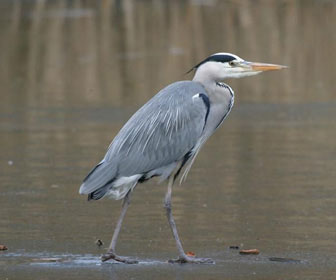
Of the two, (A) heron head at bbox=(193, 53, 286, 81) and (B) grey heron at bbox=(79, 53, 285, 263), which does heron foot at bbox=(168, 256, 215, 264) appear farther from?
(A) heron head at bbox=(193, 53, 286, 81)

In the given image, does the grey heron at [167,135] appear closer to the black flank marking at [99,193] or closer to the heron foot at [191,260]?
the black flank marking at [99,193]

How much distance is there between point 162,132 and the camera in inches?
335

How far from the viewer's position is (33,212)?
9.70 metres

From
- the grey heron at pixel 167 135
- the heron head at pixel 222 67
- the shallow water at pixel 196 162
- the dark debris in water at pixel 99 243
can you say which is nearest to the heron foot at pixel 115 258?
the shallow water at pixel 196 162

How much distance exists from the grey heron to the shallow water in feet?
1.67

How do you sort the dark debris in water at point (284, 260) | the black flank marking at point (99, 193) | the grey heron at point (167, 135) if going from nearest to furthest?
the dark debris in water at point (284, 260), the black flank marking at point (99, 193), the grey heron at point (167, 135)

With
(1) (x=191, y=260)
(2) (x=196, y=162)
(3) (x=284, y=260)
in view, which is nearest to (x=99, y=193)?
(1) (x=191, y=260)

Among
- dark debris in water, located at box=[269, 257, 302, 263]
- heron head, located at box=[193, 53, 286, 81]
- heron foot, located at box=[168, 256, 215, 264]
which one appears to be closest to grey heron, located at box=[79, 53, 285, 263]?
heron head, located at box=[193, 53, 286, 81]

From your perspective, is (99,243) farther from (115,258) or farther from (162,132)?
(162,132)

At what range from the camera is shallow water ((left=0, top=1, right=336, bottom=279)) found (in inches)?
326

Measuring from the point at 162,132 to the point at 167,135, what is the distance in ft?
0.16

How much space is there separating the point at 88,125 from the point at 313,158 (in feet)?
11.6

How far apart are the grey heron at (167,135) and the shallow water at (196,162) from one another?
1.67ft

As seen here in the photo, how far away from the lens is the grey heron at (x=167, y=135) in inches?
328
